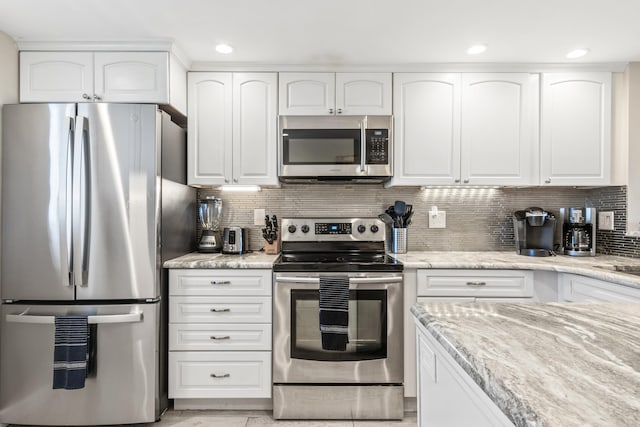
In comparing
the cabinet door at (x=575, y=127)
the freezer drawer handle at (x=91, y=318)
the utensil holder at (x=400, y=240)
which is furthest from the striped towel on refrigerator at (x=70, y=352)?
the cabinet door at (x=575, y=127)

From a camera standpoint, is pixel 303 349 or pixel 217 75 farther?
pixel 217 75

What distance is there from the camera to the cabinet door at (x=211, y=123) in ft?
7.97

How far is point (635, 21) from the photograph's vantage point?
189 centimetres

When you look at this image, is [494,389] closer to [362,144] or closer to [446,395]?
[446,395]

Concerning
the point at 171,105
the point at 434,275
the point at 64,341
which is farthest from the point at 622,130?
the point at 64,341

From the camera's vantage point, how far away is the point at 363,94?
2441 millimetres

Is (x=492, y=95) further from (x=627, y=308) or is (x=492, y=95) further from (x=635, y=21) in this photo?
(x=627, y=308)

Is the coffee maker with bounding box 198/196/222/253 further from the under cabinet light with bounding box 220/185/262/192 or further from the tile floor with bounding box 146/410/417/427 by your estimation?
the tile floor with bounding box 146/410/417/427

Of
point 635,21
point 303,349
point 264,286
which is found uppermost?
point 635,21

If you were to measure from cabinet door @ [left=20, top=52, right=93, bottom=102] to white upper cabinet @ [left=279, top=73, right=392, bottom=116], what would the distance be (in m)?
1.20

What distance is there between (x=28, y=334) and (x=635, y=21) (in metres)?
3.73

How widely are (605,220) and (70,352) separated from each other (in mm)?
3550

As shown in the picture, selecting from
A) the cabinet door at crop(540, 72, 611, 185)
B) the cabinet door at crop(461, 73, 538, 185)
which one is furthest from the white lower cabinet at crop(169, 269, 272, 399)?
the cabinet door at crop(540, 72, 611, 185)

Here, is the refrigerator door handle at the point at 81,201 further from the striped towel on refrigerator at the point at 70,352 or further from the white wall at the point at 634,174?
the white wall at the point at 634,174
